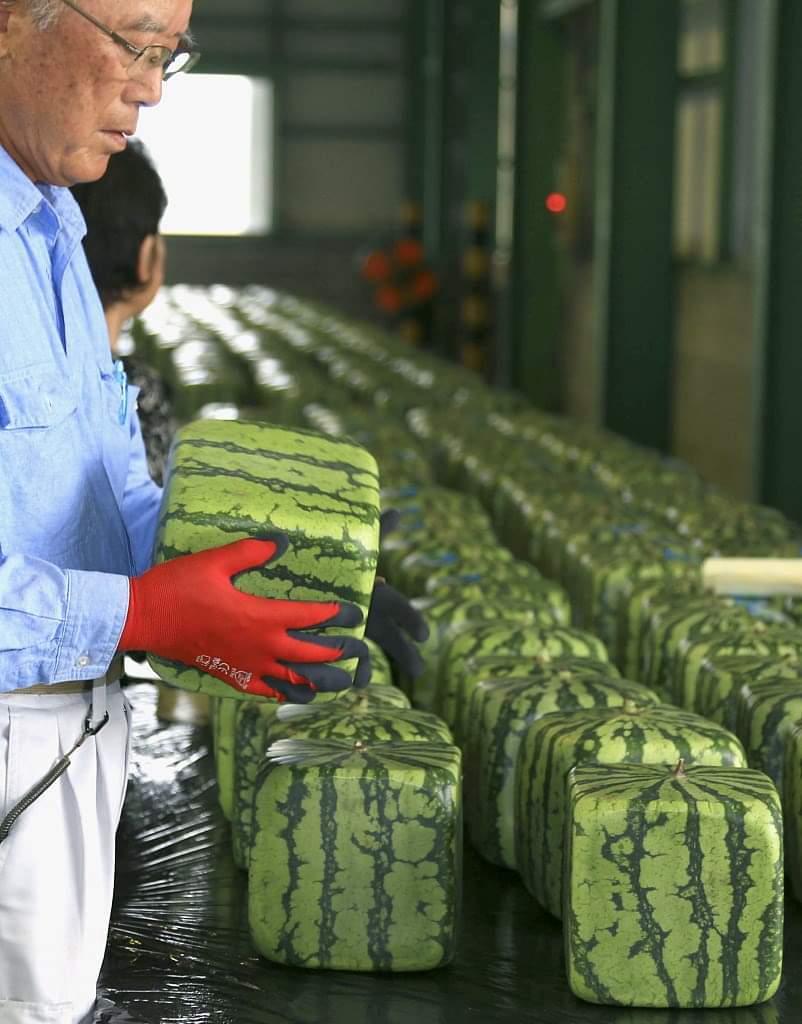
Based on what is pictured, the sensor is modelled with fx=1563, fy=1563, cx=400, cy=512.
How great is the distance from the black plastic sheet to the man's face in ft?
4.09

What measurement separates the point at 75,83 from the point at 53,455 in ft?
1.36

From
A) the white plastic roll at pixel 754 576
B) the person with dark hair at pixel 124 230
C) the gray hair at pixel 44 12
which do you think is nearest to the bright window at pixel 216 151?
the white plastic roll at pixel 754 576

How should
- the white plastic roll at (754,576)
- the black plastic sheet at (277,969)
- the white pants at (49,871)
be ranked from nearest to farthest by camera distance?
the white pants at (49,871) → the black plastic sheet at (277,969) → the white plastic roll at (754,576)

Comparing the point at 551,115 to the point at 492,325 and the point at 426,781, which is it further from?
the point at 426,781

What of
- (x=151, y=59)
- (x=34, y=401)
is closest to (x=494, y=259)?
(x=151, y=59)

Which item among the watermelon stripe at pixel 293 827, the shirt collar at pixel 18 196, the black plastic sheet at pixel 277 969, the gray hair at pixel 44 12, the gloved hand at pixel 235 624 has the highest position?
the gray hair at pixel 44 12

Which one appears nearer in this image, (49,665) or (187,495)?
(49,665)

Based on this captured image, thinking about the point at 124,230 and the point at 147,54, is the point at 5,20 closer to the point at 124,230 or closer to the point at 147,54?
the point at 147,54

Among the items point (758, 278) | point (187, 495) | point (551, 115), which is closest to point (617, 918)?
point (187, 495)

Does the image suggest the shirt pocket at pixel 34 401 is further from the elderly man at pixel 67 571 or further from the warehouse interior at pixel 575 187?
the warehouse interior at pixel 575 187

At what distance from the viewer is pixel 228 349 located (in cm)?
1041

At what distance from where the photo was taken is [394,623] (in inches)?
86.8

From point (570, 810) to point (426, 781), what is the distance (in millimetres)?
232

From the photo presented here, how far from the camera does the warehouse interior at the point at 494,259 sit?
250 centimetres
